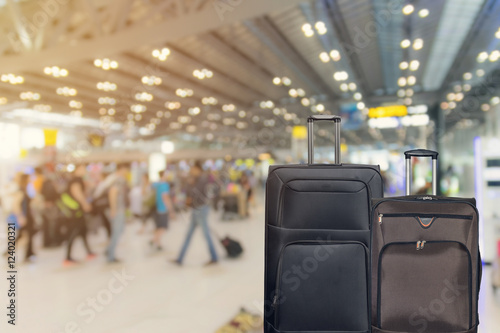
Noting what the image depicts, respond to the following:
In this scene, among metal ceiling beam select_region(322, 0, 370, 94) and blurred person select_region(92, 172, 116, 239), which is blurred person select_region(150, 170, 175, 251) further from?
metal ceiling beam select_region(322, 0, 370, 94)

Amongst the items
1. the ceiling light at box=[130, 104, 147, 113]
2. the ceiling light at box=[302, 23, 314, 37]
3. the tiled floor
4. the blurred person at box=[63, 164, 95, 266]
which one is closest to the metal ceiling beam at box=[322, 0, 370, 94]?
the ceiling light at box=[302, 23, 314, 37]

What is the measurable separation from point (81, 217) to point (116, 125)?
1898 centimetres

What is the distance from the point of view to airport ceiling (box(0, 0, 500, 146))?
7598 mm

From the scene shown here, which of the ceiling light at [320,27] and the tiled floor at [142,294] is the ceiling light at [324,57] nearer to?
the ceiling light at [320,27]

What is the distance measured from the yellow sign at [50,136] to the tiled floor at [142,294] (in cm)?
246

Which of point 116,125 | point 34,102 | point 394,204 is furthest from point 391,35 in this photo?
point 116,125

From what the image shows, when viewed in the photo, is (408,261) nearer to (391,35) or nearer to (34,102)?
(391,35)

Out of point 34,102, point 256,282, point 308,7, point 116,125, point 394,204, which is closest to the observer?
point 394,204

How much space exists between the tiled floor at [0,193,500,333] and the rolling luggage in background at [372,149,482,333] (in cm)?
135

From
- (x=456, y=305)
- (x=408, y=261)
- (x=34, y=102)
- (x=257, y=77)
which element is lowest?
(x=456, y=305)

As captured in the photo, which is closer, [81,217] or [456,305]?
[456,305]

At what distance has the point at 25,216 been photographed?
5.96 meters

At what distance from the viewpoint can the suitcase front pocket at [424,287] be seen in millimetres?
1960

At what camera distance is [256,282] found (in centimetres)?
448
